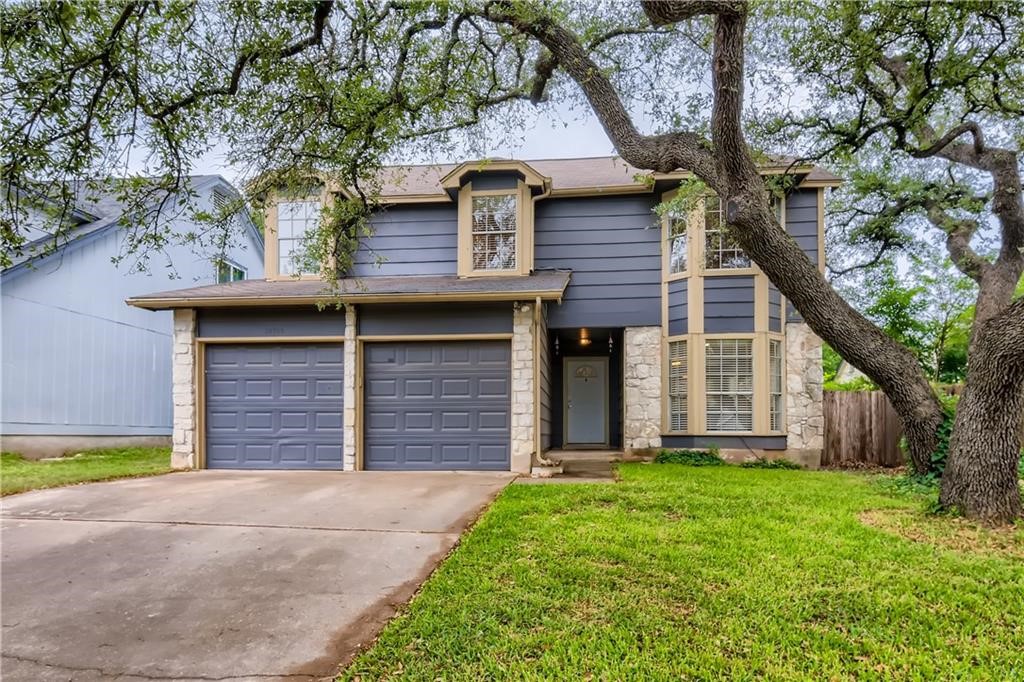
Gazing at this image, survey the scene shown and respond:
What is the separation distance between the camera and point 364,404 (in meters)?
8.57

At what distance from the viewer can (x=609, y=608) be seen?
2.96m

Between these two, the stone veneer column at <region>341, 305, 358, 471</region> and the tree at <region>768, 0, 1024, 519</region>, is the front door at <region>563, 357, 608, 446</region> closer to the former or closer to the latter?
the stone veneer column at <region>341, 305, 358, 471</region>

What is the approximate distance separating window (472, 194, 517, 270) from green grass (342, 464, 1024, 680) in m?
5.61

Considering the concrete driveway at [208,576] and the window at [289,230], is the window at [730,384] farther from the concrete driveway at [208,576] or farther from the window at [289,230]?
the window at [289,230]

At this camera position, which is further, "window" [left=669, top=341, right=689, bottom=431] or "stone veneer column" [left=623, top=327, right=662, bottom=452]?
"stone veneer column" [left=623, top=327, right=662, bottom=452]

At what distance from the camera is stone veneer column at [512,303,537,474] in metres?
8.06

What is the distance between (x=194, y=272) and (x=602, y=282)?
10166 mm

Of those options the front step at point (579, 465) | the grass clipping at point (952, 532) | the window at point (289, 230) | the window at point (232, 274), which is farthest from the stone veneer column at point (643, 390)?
the window at point (232, 274)

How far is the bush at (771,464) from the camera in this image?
348 inches

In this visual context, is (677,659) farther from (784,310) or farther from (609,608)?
(784,310)

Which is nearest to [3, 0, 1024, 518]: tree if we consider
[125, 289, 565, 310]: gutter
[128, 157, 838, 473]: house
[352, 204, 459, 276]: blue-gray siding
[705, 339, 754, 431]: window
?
[125, 289, 565, 310]: gutter

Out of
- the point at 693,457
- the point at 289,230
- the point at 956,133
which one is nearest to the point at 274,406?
the point at 289,230

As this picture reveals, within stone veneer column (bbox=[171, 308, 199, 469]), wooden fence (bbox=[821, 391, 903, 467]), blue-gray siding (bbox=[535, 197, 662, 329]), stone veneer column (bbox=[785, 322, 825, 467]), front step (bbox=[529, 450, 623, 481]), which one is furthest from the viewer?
blue-gray siding (bbox=[535, 197, 662, 329])

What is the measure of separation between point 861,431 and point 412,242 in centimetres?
853
